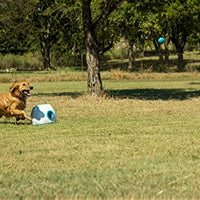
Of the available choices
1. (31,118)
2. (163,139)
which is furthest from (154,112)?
(163,139)

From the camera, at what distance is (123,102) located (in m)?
18.0

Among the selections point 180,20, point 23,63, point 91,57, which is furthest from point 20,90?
point 23,63

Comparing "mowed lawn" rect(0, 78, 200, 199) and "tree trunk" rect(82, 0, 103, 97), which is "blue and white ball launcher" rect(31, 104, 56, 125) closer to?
"mowed lawn" rect(0, 78, 200, 199)

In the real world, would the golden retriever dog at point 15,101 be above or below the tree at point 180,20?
below

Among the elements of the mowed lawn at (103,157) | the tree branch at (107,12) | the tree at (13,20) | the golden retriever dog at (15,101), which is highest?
the tree at (13,20)

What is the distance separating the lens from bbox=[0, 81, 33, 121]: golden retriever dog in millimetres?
11547

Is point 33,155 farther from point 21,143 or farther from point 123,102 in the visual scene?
point 123,102

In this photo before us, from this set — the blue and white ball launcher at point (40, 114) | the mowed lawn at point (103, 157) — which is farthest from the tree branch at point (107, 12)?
the blue and white ball launcher at point (40, 114)

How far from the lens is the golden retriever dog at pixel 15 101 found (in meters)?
11.5

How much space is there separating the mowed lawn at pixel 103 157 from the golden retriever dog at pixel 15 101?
351mm

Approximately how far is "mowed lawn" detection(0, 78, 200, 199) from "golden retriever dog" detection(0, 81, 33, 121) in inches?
13.8

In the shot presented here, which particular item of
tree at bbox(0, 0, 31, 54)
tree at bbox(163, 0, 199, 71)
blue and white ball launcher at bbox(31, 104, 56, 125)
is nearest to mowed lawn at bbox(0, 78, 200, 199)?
blue and white ball launcher at bbox(31, 104, 56, 125)

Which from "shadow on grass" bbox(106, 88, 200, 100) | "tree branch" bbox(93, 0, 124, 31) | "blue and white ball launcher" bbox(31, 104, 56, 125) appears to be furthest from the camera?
"shadow on grass" bbox(106, 88, 200, 100)

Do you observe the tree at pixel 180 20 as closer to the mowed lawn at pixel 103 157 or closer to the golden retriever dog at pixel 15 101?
the mowed lawn at pixel 103 157
